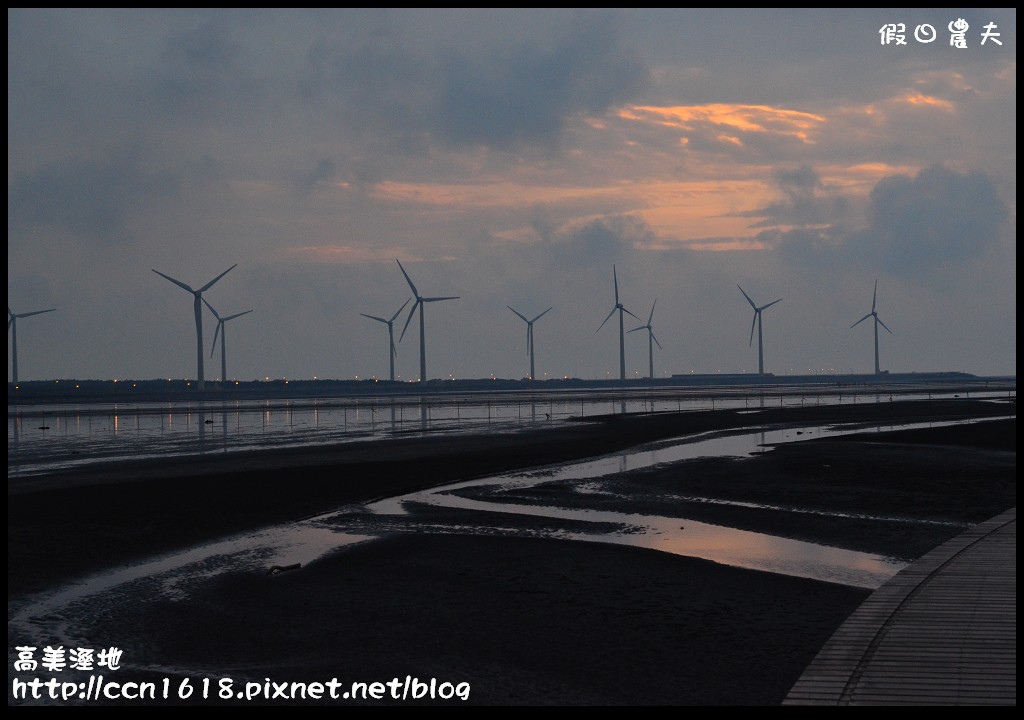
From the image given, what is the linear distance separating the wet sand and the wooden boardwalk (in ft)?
2.72

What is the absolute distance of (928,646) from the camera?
11273mm

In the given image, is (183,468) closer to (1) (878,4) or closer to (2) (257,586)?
(2) (257,586)

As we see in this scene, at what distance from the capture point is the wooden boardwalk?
32.3 ft

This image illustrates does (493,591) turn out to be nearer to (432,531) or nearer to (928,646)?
(432,531)

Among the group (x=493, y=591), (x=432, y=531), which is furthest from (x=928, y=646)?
(x=432, y=531)

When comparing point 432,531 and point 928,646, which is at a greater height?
point 928,646

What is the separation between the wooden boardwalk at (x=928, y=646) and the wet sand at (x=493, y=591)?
2.72ft

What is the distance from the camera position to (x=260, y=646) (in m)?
13.1

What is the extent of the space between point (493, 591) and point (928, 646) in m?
6.99

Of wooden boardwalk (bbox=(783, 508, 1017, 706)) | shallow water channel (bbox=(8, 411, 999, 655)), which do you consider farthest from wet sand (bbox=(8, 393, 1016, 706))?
wooden boardwalk (bbox=(783, 508, 1017, 706))

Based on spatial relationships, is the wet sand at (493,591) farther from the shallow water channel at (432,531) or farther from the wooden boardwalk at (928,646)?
the wooden boardwalk at (928,646)

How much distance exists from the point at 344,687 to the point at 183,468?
26.9 metres

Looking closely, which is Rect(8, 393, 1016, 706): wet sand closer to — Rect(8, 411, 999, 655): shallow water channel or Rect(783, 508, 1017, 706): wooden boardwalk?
Rect(8, 411, 999, 655): shallow water channel

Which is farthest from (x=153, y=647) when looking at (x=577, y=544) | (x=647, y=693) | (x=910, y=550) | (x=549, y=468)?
(x=549, y=468)
